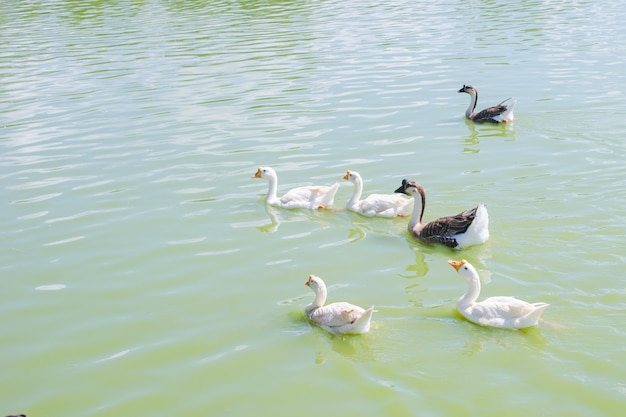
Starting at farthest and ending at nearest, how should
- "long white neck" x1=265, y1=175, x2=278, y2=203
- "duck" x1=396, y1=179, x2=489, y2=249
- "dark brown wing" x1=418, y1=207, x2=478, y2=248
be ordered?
1. "long white neck" x1=265, y1=175, x2=278, y2=203
2. "dark brown wing" x1=418, y1=207, x2=478, y2=248
3. "duck" x1=396, y1=179, x2=489, y2=249

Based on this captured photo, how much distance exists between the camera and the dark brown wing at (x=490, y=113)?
1717cm

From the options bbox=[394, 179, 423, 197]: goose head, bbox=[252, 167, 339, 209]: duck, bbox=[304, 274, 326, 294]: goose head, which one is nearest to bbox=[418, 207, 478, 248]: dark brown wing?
bbox=[394, 179, 423, 197]: goose head

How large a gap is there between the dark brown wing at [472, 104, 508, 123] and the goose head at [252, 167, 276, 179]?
5.92 metres

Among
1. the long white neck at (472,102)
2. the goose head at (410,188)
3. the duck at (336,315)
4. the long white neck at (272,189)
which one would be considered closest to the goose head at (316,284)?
the duck at (336,315)

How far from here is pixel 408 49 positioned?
87.0 feet

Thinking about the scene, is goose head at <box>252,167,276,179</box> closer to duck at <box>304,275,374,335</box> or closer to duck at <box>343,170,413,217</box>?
duck at <box>343,170,413,217</box>

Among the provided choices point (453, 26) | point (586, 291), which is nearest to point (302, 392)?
point (586, 291)

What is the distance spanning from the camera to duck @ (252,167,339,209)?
42.6 feet

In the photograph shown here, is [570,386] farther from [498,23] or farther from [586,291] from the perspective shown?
[498,23]

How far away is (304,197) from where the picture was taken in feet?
43.3

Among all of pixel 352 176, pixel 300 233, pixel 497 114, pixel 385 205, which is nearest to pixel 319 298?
pixel 300 233

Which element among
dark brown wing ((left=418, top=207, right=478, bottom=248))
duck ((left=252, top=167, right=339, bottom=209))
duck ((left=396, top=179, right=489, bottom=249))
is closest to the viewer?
duck ((left=396, top=179, right=489, bottom=249))

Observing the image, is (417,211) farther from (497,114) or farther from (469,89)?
(469,89)

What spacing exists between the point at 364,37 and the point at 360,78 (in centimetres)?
721
